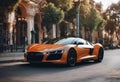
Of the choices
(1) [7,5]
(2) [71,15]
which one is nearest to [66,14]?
(2) [71,15]

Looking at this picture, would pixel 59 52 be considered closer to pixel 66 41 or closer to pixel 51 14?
pixel 66 41

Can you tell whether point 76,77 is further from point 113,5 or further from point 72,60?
point 113,5

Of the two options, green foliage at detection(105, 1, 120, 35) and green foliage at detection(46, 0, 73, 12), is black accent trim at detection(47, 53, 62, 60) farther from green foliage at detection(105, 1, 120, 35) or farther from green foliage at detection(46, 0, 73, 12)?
green foliage at detection(105, 1, 120, 35)

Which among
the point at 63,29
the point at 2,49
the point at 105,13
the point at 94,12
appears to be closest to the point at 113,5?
the point at 105,13

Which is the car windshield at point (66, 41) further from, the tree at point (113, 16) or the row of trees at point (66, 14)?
the tree at point (113, 16)

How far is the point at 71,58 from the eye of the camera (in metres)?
16.5

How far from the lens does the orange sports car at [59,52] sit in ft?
51.5

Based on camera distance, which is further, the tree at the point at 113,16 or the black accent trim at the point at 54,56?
the tree at the point at 113,16

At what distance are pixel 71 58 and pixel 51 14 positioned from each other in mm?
25737

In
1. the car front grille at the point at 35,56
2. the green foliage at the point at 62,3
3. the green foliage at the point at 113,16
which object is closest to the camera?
the car front grille at the point at 35,56

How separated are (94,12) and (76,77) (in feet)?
150

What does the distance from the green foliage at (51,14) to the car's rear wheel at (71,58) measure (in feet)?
82.9

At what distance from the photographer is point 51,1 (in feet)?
144

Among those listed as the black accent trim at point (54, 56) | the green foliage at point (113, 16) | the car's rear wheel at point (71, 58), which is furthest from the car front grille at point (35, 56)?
the green foliage at point (113, 16)
